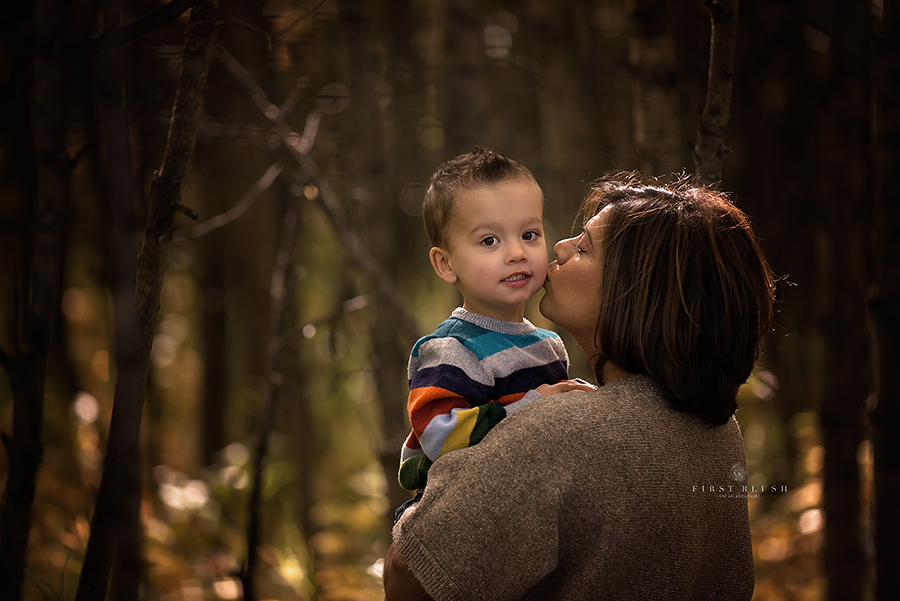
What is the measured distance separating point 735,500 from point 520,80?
4183 mm

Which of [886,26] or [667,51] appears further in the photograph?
[667,51]

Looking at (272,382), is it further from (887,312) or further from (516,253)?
(887,312)

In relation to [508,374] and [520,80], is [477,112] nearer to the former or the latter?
[508,374]

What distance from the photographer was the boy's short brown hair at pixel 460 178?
1.67 metres

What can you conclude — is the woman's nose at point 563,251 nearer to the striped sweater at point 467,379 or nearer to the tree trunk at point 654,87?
the striped sweater at point 467,379

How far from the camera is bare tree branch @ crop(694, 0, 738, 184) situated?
6.26ft

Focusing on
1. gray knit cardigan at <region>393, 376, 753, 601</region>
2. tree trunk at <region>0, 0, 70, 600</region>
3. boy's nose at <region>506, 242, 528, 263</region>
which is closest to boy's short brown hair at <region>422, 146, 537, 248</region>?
boy's nose at <region>506, 242, 528, 263</region>

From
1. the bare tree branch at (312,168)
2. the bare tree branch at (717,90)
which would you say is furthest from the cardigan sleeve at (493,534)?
the bare tree branch at (312,168)

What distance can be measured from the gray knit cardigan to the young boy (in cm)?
15

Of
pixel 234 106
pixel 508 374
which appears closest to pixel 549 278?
pixel 508 374

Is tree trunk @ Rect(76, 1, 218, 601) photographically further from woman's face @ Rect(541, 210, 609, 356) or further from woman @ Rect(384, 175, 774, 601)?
woman's face @ Rect(541, 210, 609, 356)

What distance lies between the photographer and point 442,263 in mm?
1801

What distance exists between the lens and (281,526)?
20.1 ft

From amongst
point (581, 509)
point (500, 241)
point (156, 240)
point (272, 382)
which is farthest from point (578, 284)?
point (272, 382)
